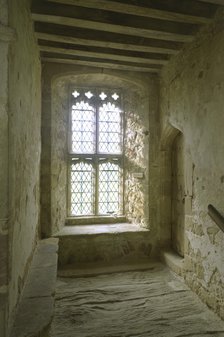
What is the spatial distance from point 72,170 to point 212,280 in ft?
9.38

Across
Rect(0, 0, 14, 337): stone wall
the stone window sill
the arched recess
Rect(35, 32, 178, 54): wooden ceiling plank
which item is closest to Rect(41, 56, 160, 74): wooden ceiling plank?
Rect(35, 32, 178, 54): wooden ceiling plank

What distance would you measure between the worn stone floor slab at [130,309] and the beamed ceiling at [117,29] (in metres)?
3.17

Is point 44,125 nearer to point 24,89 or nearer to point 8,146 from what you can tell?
point 24,89

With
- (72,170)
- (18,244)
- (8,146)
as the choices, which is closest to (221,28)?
(8,146)

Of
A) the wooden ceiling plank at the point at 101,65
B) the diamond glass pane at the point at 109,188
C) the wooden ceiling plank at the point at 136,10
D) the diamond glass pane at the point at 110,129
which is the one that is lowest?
the diamond glass pane at the point at 109,188

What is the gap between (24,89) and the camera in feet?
7.11

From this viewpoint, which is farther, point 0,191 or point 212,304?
point 212,304

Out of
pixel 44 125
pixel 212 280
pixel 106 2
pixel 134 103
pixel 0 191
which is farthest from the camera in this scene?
pixel 134 103

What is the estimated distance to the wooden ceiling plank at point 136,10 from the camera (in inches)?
99.7

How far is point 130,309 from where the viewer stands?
293cm

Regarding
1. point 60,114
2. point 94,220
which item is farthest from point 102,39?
point 94,220

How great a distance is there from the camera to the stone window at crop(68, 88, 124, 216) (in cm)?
467

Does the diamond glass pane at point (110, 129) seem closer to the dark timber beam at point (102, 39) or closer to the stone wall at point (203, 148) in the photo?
the stone wall at point (203, 148)

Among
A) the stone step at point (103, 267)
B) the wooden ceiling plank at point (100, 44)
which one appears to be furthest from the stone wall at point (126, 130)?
the wooden ceiling plank at point (100, 44)
